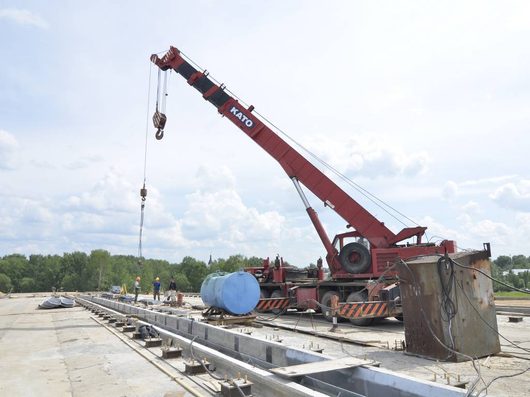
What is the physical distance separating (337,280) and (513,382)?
331 inches

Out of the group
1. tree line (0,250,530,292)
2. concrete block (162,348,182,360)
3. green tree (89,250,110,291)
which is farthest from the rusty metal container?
green tree (89,250,110,291)

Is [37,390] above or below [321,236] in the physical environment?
below

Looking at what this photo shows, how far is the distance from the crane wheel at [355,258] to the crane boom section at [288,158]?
15.6 inches

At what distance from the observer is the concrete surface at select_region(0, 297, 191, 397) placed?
5586mm

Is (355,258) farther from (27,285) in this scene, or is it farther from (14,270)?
(14,270)

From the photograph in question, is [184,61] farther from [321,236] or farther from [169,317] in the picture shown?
[169,317]

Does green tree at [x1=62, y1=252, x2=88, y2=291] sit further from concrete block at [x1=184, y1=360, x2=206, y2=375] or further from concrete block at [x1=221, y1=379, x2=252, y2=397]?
concrete block at [x1=221, y1=379, x2=252, y2=397]

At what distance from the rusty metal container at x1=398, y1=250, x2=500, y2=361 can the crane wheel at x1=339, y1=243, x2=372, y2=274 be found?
18.6ft

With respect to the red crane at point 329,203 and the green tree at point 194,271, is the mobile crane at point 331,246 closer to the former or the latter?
the red crane at point 329,203

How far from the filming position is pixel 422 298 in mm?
7137

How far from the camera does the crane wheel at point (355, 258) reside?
13078mm

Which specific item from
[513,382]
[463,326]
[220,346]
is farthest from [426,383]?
[220,346]

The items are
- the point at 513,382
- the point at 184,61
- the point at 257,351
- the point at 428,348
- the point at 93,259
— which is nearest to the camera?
the point at 513,382

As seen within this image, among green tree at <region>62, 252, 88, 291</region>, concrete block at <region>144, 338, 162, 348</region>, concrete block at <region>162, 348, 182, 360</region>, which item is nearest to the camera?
concrete block at <region>162, 348, 182, 360</region>
